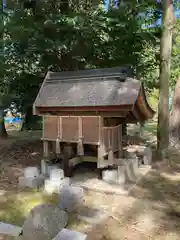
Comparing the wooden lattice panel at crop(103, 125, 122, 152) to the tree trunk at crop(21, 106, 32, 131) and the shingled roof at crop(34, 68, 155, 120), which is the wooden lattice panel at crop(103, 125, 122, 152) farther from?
the tree trunk at crop(21, 106, 32, 131)

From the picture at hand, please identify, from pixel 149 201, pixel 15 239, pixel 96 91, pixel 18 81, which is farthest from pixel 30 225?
pixel 18 81

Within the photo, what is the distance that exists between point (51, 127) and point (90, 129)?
43.9 inches

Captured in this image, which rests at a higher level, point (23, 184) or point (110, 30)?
point (110, 30)

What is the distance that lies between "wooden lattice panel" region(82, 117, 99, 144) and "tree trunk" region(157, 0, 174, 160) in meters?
2.69

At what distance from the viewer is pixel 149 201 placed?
15.2ft

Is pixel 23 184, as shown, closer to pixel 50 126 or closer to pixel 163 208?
pixel 50 126

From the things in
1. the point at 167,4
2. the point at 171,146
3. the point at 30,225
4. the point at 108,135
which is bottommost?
the point at 171,146

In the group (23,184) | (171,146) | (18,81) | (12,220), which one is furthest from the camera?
(171,146)

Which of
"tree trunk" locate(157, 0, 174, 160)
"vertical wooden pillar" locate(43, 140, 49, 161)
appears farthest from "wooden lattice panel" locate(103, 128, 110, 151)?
"tree trunk" locate(157, 0, 174, 160)

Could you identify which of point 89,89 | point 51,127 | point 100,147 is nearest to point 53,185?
point 100,147

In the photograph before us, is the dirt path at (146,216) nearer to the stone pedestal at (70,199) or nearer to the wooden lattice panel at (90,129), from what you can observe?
the stone pedestal at (70,199)

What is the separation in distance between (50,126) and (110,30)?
3.70 meters

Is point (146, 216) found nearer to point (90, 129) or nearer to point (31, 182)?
point (90, 129)

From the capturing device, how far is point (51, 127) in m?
5.84
